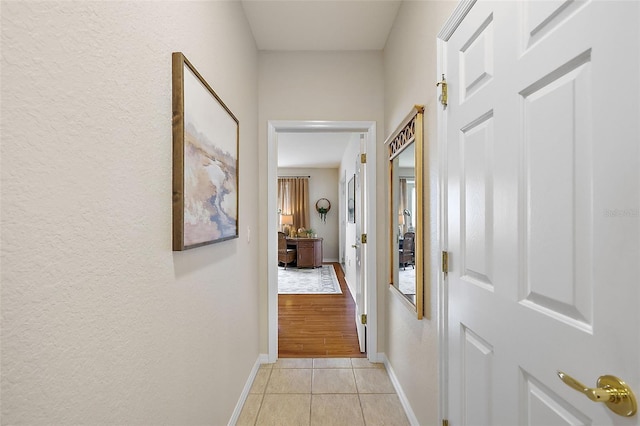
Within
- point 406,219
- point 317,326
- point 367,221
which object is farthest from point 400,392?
point 317,326

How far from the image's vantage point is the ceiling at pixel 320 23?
7.02 ft

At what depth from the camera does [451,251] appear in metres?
1.35

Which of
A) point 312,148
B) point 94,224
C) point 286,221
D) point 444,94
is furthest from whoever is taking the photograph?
point 286,221

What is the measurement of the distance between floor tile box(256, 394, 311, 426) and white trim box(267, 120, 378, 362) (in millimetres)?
548

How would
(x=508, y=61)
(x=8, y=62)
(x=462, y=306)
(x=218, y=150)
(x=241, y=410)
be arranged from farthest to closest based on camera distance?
(x=241, y=410), (x=218, y=150), (x=462, y=306), (x=508, y=61), (x=8, y=62)

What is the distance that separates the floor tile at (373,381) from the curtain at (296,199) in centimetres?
629

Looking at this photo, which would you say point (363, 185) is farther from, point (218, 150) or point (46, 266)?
point (46, 266)

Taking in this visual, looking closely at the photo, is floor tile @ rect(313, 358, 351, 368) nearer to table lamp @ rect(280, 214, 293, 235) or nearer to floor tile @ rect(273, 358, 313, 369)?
floor tile @ rect(273, 358, 313, 369)

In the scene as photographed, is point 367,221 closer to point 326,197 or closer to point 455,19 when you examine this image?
point 455,19

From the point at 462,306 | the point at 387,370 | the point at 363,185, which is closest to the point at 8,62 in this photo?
the point at 462,306

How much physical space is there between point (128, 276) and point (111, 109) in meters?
0.44

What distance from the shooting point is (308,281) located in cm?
606

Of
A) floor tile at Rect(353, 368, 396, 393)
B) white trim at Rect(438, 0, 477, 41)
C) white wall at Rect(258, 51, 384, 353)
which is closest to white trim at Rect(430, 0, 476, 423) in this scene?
white trim at Rect(438, 0, 477, 41)

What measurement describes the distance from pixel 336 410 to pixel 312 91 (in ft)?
7.79
